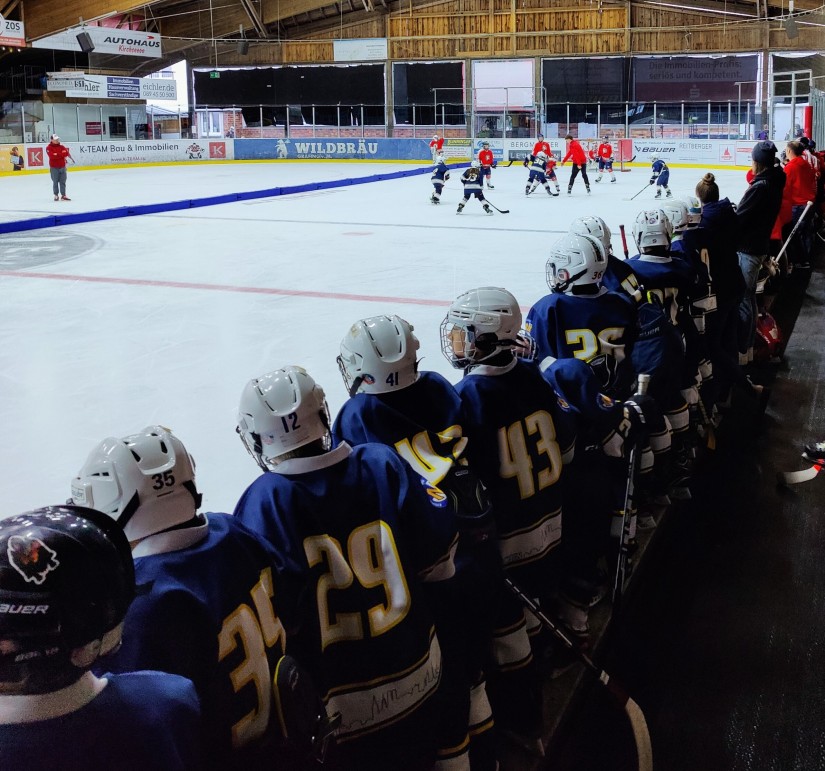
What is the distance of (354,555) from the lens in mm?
1743

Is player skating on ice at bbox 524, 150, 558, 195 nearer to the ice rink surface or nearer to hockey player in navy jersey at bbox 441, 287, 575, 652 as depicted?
the ice rink surface

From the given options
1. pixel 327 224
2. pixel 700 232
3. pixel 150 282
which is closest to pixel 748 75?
pixel 327 224

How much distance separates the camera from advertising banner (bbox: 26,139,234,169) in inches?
1022

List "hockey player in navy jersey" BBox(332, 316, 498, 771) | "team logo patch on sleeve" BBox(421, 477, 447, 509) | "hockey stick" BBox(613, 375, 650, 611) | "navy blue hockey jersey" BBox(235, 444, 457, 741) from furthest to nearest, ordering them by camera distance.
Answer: "hockey stick" BBox(613, 375, 650, 611) < "hockey player in navy jersey" BBox(332, 316, 498, 771) < "team logo patch on sleeve" BBox(421, 477, 447, 509) < "navy blue hockey jersey" BBox(235, 444, 457, 741)

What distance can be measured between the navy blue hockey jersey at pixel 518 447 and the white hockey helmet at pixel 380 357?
8.6 inches

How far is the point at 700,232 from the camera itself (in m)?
5.02

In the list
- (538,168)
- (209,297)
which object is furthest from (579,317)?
(538,168)

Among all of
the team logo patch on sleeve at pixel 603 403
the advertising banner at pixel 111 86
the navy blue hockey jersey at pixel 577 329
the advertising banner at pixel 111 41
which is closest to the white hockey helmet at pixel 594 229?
the navy blue hockey jersey at pixel 577 329

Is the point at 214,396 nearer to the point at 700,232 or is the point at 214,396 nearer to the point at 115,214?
the point at 700,232

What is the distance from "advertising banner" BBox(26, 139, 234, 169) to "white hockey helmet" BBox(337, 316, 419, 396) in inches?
1002

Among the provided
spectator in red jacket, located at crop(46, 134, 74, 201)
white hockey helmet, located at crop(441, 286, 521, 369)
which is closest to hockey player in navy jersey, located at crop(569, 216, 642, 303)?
white hockey helmet, located at crop(441, 286, 521, 369)

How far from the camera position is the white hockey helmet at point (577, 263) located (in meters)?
3.20

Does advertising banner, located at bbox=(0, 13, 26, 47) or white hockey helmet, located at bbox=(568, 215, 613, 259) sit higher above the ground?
advertising banner, located at bbox=(0, 13, 26, 47)

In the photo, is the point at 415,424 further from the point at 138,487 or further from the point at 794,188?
the point at 794,188
